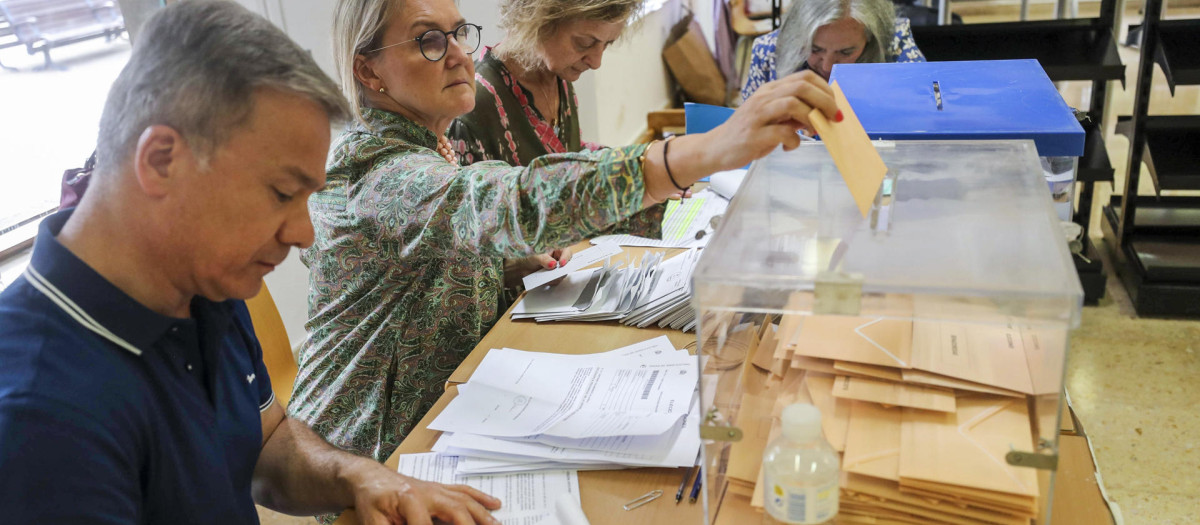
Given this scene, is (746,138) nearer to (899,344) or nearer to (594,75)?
(899,344)

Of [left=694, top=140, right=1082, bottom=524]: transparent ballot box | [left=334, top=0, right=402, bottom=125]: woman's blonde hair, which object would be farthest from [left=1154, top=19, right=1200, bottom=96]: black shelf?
[left=334, top=0, right=402, bottom=125]: woman's blonde hair

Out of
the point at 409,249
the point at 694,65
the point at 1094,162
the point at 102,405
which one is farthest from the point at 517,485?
the point at 694,65

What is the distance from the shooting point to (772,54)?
2.75 metres

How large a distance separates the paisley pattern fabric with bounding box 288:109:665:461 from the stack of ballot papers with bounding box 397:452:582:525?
0.26 m

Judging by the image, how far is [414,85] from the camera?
1.34 meters

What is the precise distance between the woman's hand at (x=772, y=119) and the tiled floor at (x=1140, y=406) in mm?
1382

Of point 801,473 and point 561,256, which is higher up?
point 801,473

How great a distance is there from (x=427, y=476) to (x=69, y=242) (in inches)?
19.6

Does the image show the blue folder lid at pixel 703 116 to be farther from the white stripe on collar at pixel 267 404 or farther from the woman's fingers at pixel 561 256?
the white stripe on collar at pixel 267 404

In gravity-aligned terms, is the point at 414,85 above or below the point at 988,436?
above

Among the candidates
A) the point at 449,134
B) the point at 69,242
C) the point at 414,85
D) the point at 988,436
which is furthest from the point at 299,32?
the point at 988,436

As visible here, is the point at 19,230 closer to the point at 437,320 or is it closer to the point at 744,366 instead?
the point at 437,320

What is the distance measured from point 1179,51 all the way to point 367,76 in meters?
2.74

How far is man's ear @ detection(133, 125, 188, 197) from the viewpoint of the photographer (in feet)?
2.67
